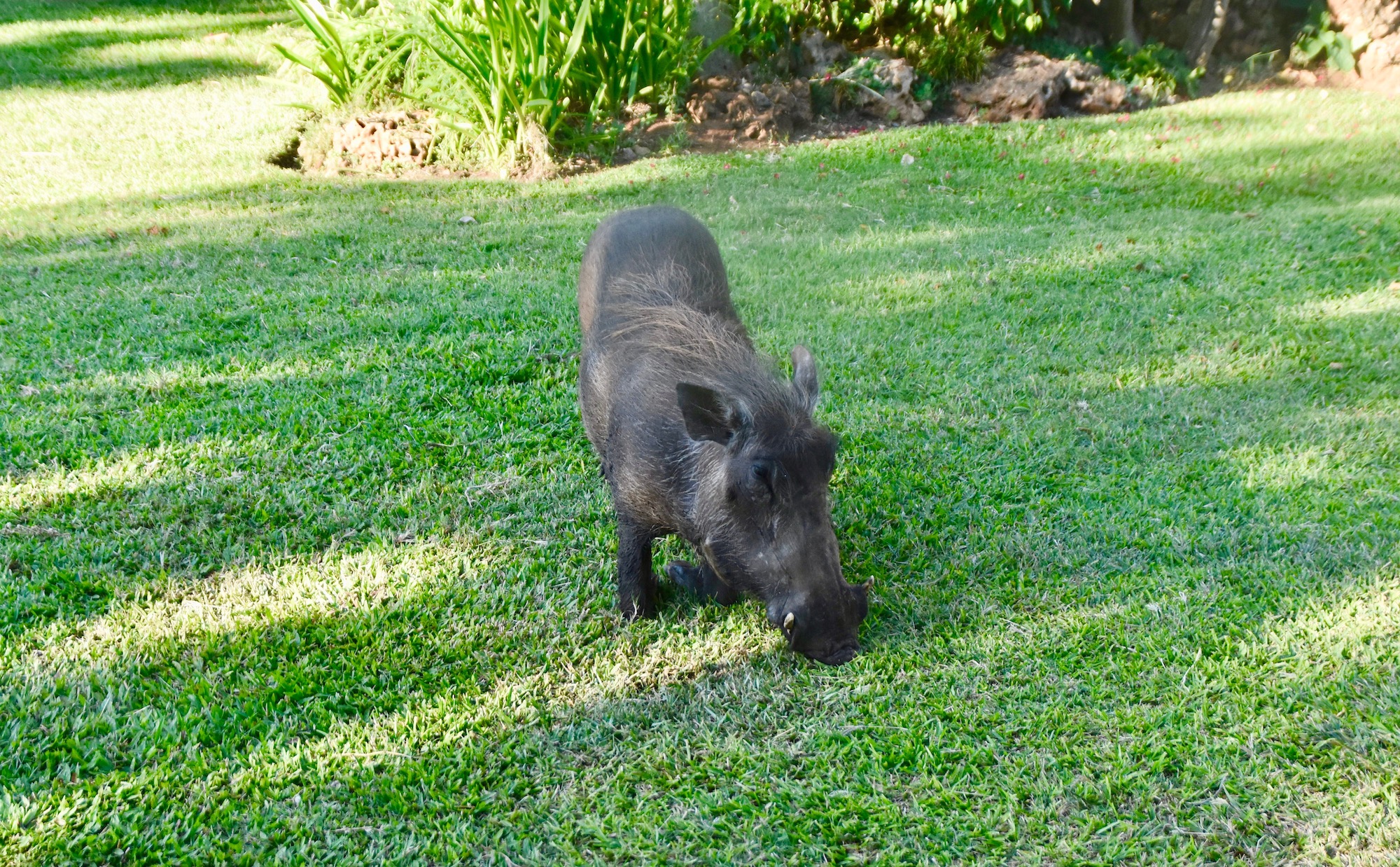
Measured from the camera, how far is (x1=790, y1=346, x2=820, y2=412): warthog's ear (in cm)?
291

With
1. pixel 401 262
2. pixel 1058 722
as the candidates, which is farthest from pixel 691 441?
pixel 401 262

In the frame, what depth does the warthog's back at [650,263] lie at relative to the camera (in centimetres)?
354

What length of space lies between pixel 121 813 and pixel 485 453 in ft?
6.63

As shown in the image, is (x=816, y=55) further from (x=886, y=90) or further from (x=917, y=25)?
(x=917, y=25)

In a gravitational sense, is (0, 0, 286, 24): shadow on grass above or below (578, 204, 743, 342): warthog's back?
above

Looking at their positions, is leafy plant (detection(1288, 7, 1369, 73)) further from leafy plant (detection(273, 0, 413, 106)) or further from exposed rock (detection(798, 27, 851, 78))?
leafy plant (detection(273, 0, 413, 106))

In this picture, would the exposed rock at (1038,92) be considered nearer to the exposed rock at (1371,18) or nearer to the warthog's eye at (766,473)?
the exposed rock at (1371,18)

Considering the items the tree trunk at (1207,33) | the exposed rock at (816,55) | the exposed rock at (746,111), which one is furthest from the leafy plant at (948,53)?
the tree trunk at (1207,33)

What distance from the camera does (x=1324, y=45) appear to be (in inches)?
453

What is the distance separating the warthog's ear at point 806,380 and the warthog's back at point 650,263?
0.56m

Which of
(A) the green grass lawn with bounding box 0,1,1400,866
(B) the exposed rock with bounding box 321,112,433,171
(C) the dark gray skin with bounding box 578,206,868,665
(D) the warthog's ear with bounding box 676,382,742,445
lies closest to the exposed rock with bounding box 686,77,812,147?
(B) the exposed rock with bounding box 321,112,433,171

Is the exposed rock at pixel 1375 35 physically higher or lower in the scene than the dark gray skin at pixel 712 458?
higher

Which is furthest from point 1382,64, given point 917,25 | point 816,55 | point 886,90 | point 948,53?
point 816,55

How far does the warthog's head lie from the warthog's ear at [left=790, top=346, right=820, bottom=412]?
0.14 m
